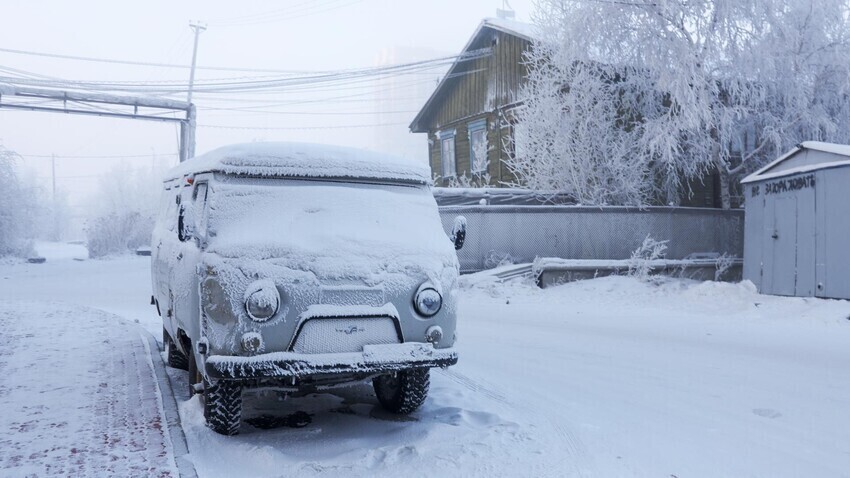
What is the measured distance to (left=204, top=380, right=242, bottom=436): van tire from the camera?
4.77 metres

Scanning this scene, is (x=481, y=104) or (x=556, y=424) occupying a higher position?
(x=481, y=104)

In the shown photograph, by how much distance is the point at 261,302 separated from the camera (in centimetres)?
438

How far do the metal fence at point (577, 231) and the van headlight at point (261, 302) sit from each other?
1116cm

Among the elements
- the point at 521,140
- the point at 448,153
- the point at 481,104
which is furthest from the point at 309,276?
the point at 448,153

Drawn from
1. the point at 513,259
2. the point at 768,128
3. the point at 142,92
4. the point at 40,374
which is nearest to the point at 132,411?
the point at 40,374

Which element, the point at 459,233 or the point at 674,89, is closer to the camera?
the point at 459,233

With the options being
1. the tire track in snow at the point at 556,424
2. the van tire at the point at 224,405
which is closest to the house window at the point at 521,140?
the tire track in snow at the point at 556,424

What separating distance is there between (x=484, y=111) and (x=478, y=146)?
1.28 m

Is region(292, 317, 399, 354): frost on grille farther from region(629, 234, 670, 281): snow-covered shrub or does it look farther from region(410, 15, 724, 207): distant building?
region(410, 15, 724, 207): distant building

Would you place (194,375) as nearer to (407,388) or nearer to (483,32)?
(407,388)

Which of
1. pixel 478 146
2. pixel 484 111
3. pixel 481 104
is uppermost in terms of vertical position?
pixel 481 104

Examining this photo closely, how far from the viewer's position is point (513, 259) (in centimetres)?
1620

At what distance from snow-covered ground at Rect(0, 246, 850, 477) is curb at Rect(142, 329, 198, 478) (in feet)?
0.25

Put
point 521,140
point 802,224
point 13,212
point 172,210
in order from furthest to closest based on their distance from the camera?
point 13,212 < point 521,140 < point 802,224 < point 172,210
